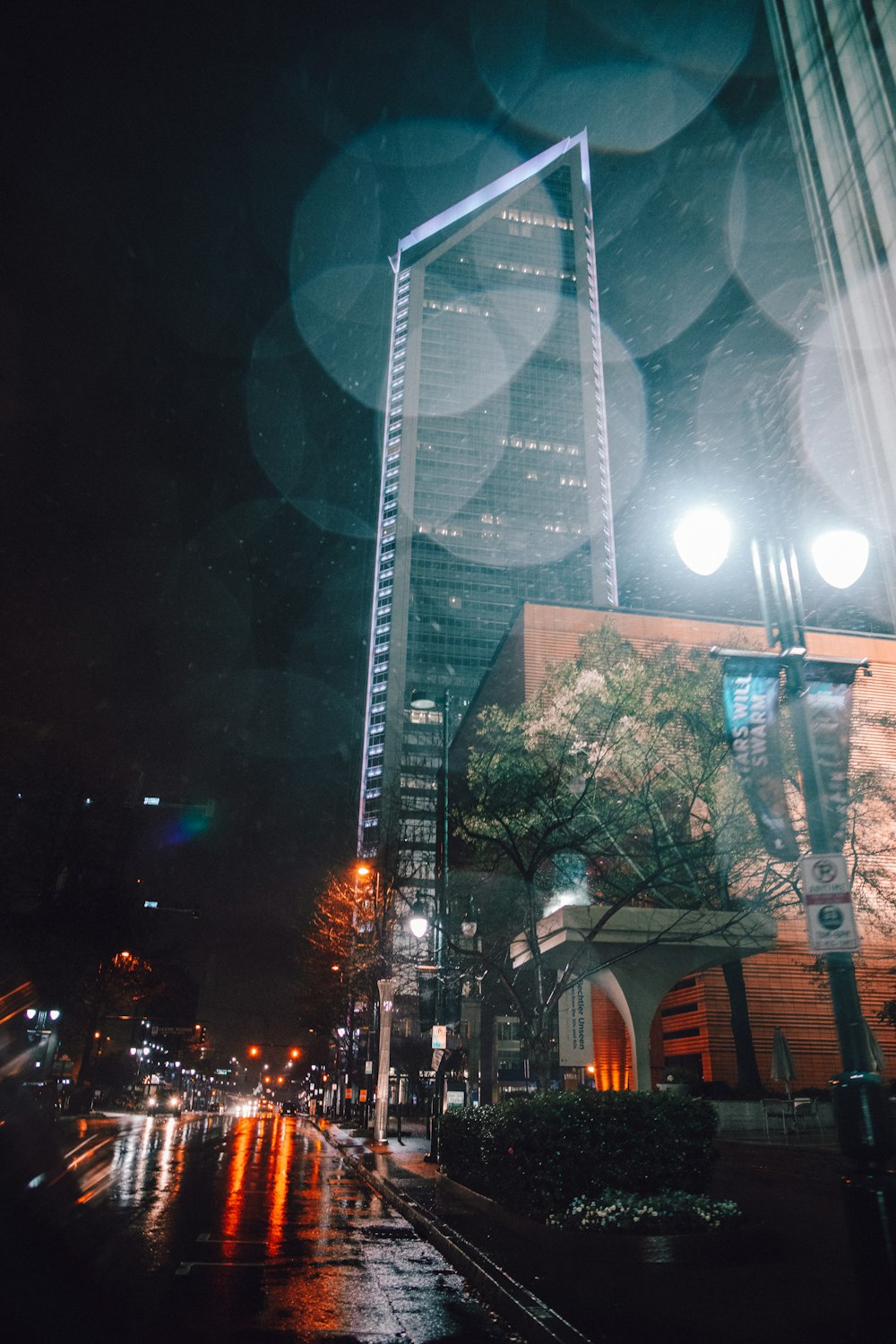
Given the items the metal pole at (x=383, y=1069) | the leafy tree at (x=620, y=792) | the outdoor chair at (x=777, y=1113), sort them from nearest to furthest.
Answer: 1. the leafy tree at (x=620, y=792)
2. the outdoor chair at (x=777, y=1113)
3. the metal pole at (x=383, y=1069)

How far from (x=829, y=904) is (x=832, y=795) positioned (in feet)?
4.42

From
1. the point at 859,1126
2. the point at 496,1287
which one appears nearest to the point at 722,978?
the point at 496,1287

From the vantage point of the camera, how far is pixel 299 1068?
465 feet

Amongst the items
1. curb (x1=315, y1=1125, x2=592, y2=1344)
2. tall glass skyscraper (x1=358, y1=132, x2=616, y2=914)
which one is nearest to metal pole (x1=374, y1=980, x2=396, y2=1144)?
curb (x1=315, y1=1125, x2=592, y2=1344)

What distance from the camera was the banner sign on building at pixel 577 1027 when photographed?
40.2 meters

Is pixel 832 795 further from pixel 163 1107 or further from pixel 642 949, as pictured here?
pixel 163 1107

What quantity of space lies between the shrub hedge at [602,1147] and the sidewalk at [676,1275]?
0.50m

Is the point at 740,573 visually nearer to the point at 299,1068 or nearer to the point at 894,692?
the point at 894,692

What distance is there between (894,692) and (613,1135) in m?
35.3

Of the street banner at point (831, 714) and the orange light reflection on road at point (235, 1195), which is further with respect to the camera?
the orange light reflection on road at point (235, 1195)

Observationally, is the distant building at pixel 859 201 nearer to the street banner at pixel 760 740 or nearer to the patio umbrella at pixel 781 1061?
the street banner at pixel 760 740

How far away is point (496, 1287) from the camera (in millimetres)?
7602

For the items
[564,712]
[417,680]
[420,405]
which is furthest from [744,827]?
[420,405]

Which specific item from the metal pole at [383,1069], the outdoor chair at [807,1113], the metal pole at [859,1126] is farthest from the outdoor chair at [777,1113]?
the metal pole at [859,1126]
